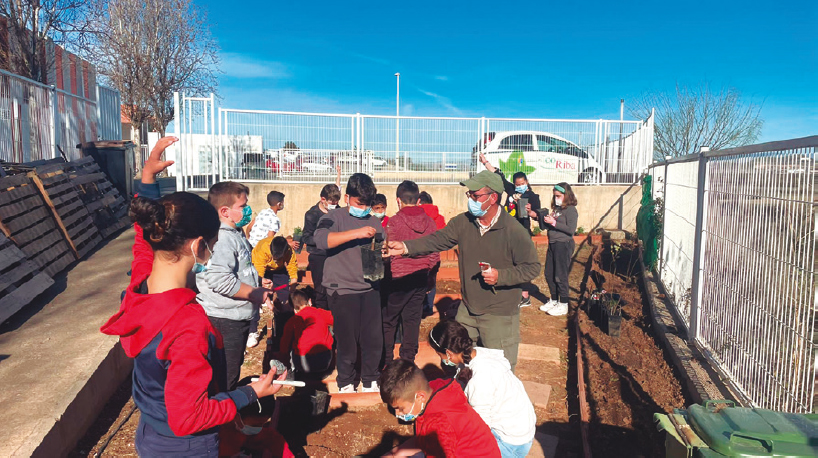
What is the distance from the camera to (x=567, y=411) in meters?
4.97

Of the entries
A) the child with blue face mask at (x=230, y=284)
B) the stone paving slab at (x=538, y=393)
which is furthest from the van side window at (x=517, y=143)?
the child with blue face mask at (x=230, y=284)

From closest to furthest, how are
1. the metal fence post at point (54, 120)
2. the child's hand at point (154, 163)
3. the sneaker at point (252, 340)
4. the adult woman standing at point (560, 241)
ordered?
the child's hand at point (154, 163)
the sneaker at point (252, 340)
the adult woman standing at point (560, 241)
the metal fence post at point (54, 120)

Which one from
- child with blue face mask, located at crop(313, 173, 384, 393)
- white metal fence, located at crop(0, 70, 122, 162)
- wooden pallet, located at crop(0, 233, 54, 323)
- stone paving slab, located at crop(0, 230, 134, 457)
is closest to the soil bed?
child with blue face mask, located at crop(313, 173, 384, 393)

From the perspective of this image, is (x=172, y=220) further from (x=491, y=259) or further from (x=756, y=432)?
(x=756, y=432)

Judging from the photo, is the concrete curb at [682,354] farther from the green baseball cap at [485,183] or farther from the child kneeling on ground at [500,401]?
the green baseball cap at [485,183]

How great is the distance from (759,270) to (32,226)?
8.36m

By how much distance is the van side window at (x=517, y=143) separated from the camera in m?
14.0

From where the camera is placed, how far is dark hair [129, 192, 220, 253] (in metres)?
1.99

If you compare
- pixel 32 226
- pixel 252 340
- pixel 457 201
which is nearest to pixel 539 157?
pixel 457 201

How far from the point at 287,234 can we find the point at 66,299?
21.4ft

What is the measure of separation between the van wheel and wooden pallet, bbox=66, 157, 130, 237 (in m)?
11.2

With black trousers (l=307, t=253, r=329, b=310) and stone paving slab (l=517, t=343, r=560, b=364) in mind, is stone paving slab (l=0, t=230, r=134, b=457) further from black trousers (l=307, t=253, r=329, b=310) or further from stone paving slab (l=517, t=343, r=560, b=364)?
stone paving slab (l=517, t=343, r=560, b=364)

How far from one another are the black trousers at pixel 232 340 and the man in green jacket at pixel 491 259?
1.63 metres

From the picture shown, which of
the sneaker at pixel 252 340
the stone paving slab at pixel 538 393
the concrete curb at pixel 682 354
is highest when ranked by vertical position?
the concrete curb at pixel 682 354
